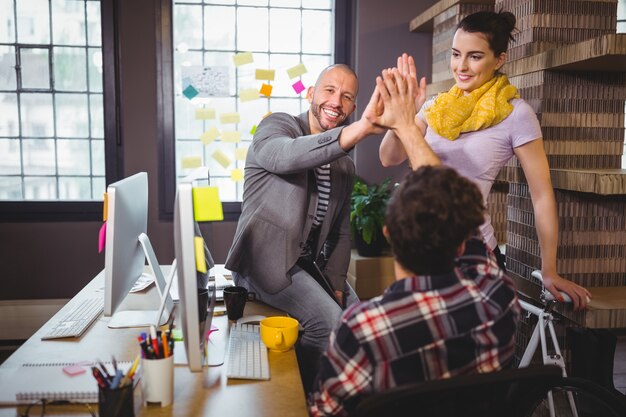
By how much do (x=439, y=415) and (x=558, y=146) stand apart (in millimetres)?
1524

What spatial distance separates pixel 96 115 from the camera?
3963mm

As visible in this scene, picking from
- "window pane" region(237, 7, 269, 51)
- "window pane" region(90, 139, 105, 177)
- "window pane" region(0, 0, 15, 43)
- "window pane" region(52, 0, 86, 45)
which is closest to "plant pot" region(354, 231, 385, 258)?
"window pane" region(237, 7, 269, 51)

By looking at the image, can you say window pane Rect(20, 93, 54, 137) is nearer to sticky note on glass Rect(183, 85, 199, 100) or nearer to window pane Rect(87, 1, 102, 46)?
window pane Rect(87, 1, 102, 46)

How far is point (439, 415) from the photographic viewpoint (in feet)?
3.13

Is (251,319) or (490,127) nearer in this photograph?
(251,319)

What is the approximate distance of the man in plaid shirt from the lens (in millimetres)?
1022

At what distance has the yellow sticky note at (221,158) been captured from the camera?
4078 millimetres

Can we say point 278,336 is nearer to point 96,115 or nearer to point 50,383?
point 50,383

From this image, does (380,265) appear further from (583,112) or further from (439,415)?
(439,415)

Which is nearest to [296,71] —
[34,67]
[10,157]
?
[34,67]

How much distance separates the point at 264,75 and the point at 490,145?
2.46 metres

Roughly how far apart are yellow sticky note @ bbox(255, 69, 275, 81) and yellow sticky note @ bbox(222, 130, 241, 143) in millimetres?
411

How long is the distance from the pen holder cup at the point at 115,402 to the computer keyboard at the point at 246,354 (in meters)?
0.28

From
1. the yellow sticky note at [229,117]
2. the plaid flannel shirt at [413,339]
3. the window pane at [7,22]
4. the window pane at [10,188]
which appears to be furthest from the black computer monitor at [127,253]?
the window pane at [7,22]
